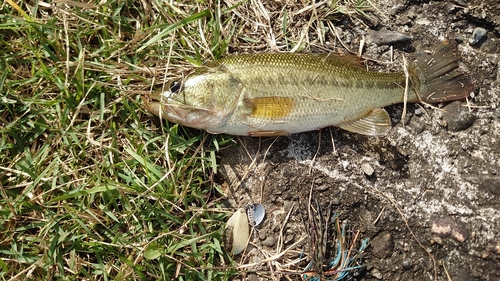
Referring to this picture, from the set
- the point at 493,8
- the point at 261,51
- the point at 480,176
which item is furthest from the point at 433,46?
the point at 261,51

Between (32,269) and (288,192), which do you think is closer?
(32,269)

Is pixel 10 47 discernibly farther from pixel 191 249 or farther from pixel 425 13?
pixel 425 13

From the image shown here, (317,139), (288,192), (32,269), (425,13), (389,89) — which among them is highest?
(425,13)

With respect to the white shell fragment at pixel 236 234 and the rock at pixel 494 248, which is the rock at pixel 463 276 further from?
the white shell fragment at pixel 236 234

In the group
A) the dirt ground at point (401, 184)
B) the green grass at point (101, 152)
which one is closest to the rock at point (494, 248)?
the dirt ground at point (401, 184)

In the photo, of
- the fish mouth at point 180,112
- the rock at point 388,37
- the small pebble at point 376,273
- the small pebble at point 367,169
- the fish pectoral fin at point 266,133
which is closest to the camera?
the fish mouth at point 180,112

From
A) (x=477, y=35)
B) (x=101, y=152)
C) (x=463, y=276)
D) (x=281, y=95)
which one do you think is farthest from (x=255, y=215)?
(x=477, y=35)

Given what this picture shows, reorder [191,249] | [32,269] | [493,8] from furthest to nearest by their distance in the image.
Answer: [493,8], [191,249], [32,269]

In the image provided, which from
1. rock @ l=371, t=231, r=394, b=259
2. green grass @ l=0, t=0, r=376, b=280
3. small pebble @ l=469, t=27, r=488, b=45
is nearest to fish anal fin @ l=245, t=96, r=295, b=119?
green grass @ l=0, t=0, r=376, b=280
